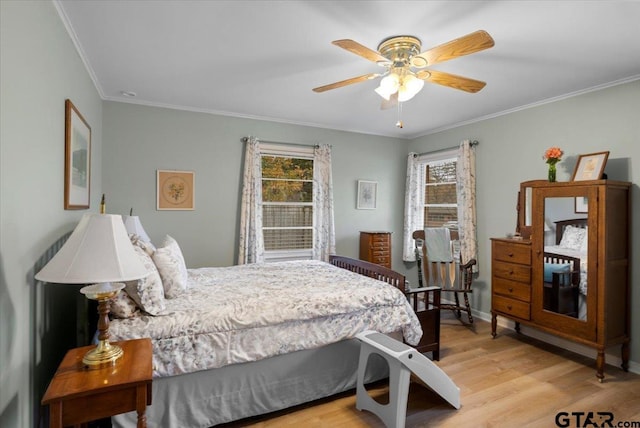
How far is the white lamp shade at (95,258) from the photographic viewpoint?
130 centimetres

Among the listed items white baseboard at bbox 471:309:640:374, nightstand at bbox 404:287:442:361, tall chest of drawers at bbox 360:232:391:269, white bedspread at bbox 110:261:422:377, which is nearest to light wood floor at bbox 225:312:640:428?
white baseboard at bbox 471:309:640:374

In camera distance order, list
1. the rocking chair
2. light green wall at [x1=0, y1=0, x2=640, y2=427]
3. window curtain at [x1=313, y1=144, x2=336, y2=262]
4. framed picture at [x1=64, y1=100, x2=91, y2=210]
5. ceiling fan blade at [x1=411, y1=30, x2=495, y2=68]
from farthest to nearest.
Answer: window curtain at [x1=313, y1=144, x2=336, y2=262] → the rocking chair → framed picture at [x1=64, y1=100, x2=91, y2=210] → ceiling fan blade at [x1=411, y1=30, x2=495, y2=68] → light green wall at [x1=0, y1=0, x2=640, y2=427]

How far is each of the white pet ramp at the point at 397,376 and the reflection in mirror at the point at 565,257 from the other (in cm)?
150

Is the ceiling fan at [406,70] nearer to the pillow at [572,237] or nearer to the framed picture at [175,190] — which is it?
the pillow at [572,237]

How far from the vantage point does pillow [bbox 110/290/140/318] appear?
6.17ft

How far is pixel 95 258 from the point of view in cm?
135

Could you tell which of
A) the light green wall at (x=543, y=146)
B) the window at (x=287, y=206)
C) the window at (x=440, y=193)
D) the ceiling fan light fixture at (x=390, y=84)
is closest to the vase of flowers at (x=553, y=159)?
the light green wall at (x=543, y=146)

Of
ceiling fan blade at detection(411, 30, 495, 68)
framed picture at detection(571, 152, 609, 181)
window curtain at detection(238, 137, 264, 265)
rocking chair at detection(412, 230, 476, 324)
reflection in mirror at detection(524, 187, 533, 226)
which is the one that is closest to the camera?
ceiling fan blade at detection(411, 30, 495, 68)

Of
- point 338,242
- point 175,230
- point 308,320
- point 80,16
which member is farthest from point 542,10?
point 175,230

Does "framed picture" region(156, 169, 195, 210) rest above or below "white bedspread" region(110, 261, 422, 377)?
above

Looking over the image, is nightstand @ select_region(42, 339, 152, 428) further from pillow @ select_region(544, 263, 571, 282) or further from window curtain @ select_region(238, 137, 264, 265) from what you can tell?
pillow @ select_region(544, 263, 571, 282)

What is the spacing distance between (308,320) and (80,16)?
2.44 metres

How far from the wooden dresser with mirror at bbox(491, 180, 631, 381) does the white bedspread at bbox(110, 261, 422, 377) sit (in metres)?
1.40

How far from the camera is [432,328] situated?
9.93 feet
